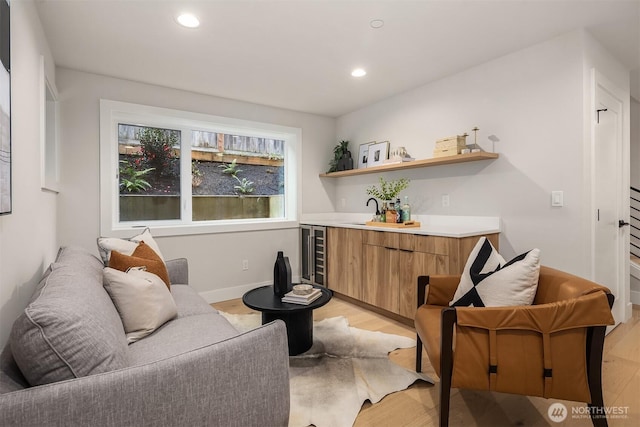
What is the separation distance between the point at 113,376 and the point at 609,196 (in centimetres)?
355

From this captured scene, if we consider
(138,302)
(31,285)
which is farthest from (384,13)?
(31,285)

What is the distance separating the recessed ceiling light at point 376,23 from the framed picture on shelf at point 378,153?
1657 mm

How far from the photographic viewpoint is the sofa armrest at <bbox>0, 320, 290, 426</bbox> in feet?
2.58

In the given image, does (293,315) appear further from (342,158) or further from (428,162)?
(342,158)

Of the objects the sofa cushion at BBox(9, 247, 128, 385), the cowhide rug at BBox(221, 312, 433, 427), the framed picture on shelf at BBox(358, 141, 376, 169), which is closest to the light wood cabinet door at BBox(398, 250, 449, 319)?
the cowhide rug at BBox(221, 312, 433, 427)

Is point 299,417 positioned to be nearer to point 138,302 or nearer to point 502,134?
point 138,302

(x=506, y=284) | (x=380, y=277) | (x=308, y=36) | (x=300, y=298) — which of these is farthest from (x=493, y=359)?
(x=308, y=36)

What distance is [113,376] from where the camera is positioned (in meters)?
0.86

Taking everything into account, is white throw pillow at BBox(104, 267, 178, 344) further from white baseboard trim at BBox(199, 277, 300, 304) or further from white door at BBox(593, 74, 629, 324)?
white door at BBox(593, 74, 629, 324)

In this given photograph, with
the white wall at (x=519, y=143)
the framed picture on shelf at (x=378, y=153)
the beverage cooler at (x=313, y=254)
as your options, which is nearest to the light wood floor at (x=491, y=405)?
the white wall at (x=519, y=143)

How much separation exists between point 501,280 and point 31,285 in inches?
95.1

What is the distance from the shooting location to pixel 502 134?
2.85 meters

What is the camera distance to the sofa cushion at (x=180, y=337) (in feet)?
4.57

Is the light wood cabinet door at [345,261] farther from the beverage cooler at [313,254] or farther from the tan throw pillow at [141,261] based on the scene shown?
the tan throw pillow at [141,261]
